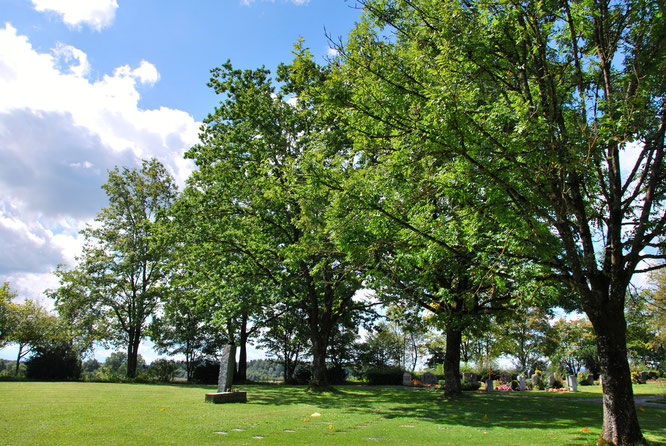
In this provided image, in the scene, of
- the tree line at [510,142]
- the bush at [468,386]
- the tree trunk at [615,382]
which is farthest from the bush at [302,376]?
the tree trunk at [615,382]

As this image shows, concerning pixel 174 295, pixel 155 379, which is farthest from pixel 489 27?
pixel 155 379

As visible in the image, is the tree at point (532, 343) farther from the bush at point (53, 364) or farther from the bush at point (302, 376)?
the bush at point (53, 364)

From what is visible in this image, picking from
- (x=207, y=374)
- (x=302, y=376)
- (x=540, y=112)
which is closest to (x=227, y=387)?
(x=540, y=112)

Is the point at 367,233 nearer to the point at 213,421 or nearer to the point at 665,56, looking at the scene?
the point at 213,421

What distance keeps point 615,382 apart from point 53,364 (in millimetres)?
33526

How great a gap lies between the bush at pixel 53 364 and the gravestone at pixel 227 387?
21.5 metres

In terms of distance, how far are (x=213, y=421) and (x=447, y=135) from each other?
7.56m

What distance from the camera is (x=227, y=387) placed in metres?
13.3

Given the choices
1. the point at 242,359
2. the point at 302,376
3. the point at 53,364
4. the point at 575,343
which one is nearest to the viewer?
the point at 53,364

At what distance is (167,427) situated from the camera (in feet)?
23.9

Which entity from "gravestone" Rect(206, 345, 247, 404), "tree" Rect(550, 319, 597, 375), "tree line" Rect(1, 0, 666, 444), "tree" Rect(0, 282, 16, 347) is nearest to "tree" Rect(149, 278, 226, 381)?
"tree" Rect(0, 282, 16, 347)

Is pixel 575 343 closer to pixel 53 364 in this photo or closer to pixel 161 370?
pixel 161 370

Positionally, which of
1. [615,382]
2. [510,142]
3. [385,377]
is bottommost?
[385,377]

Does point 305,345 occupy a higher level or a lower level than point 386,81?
lower
